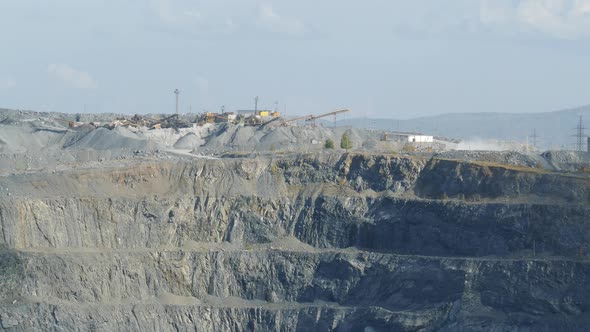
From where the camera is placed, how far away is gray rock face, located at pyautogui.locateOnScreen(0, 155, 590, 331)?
2648 inches

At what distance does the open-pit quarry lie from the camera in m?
67.3

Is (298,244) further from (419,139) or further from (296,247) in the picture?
(419,139)

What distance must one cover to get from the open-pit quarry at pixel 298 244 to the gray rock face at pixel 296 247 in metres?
0.08

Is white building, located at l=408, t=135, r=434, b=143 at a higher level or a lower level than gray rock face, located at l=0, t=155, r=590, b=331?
higher

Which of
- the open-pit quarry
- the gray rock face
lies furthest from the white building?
the gray rock face

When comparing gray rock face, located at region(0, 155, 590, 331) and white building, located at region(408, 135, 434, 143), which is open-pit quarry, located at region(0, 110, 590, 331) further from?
white building, located at region(408, 135, 434, 143)

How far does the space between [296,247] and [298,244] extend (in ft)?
1.57

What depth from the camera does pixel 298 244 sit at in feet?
249

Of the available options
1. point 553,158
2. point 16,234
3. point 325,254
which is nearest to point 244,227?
point 325,254

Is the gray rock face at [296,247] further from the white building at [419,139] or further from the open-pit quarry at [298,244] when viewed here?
the white building at [419,139]

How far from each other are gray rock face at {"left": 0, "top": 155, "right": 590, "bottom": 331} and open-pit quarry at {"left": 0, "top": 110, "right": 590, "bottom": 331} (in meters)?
0.08

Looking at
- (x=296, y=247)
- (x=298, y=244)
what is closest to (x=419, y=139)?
(x=298, y=244)

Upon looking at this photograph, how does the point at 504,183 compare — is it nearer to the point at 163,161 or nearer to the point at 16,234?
the point at 163,161

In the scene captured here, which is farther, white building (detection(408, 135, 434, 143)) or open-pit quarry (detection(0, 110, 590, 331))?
white building (detection(408, 135, 434, 143))
